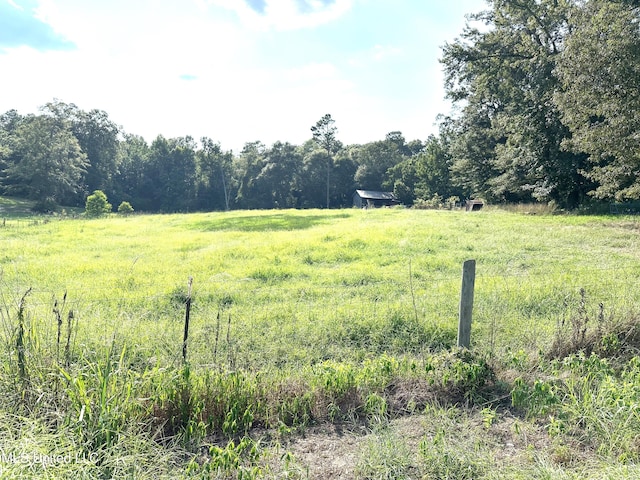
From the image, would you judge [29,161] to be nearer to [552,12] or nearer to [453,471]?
[552,12]

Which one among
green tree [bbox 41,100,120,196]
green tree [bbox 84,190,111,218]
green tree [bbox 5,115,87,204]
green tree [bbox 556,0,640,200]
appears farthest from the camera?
green tree [bbox 41,100,120,196]

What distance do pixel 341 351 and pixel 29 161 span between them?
2440 inches

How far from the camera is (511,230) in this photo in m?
17.7

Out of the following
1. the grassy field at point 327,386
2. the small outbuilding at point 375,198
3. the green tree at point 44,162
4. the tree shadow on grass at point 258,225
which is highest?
the green tree at point 44,162

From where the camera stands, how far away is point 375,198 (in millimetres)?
71875

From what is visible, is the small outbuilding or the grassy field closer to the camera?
the grassy field

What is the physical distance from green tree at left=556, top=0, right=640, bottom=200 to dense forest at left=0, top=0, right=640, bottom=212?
5 centimetres

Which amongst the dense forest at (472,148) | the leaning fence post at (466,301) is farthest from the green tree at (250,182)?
the leaning fence post at (466,301)

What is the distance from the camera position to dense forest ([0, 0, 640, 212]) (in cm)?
1814

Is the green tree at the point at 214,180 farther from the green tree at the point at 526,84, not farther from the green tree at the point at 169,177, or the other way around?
the green tree at the point at 526,84

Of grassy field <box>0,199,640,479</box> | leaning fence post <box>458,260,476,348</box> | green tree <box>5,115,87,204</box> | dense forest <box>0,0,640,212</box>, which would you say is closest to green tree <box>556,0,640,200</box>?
dense forest <box>0,0,640,212</box>

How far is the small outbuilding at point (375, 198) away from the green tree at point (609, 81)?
5165 cm

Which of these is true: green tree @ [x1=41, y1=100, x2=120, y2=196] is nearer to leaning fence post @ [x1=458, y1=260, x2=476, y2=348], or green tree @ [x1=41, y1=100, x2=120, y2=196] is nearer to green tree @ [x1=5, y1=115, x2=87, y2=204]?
green tree @ [x1=5, y1=115, x2=87, y2=204]

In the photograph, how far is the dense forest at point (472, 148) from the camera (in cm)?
1814
